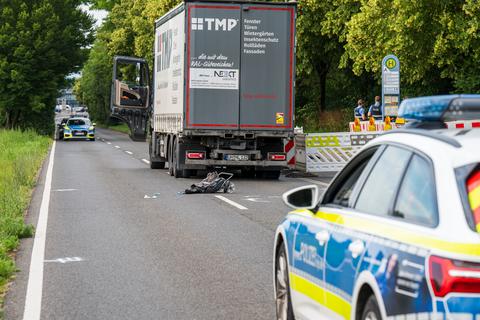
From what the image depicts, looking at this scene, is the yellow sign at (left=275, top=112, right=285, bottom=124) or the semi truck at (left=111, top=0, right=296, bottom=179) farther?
the yellow sign at (left=275, top=112, right=285, bottom=124)

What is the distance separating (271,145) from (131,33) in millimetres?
61087

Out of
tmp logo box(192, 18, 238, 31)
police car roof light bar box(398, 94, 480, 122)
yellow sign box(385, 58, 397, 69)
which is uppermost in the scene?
tmp logo box(192, 18, 238, 31)

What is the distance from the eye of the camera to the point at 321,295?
245 inches

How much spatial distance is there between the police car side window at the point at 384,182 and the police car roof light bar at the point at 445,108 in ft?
0.62

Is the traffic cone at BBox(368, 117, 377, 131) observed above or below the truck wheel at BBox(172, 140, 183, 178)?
above

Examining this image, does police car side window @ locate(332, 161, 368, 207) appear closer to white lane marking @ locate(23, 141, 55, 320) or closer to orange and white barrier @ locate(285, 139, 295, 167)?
white lane marking @ locate(23, 141, 55, 320)

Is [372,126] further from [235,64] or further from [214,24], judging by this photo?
[214,24]

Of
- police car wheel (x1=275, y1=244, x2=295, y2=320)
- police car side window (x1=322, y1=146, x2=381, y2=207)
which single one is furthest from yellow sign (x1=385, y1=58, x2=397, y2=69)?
police car side window (x1=322, y1=146, x2=381, y2=207)

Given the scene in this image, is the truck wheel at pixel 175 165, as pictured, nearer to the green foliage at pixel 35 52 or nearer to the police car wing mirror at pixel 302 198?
the police car wing mirror at pixel 302 198

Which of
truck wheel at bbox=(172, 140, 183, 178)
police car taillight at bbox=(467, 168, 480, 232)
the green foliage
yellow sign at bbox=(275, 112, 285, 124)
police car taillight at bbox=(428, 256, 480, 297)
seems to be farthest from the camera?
the green foliage

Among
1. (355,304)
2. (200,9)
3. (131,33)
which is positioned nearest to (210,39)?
(200,9)

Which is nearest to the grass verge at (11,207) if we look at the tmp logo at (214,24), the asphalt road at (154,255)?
the asphalt road at (154,255)

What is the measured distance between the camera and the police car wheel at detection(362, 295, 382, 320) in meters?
5.14

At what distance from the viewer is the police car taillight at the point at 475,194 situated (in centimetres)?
471
